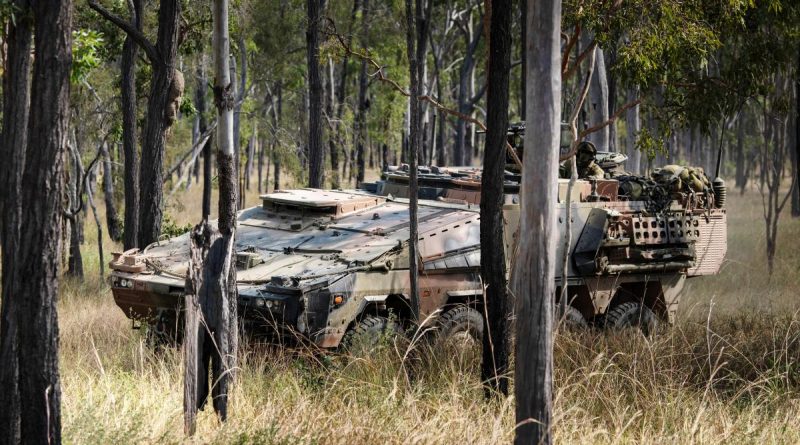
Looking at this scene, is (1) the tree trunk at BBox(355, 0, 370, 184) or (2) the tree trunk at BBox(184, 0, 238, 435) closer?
(2) the tree trunk at BBox(184, 0, 238, 435)

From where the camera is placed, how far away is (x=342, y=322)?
10133mm

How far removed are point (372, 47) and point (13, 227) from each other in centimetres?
2526

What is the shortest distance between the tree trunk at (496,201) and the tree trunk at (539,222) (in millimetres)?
1419

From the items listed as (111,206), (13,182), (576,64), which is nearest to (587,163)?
(576,64)

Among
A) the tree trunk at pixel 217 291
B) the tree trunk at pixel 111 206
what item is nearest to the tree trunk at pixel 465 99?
the tree trunk at pixel 111 206

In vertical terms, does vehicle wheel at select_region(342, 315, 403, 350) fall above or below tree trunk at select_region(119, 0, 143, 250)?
below

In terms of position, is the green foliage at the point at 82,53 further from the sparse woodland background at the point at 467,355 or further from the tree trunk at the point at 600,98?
the tree trunk at the point at 600,98

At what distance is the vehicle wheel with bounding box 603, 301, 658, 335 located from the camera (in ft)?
41.5

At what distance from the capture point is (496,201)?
8.70 meters

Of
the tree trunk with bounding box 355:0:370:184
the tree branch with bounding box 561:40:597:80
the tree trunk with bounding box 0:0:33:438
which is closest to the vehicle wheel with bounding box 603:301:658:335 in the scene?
the tree branch with bounding box 561:40:597:80

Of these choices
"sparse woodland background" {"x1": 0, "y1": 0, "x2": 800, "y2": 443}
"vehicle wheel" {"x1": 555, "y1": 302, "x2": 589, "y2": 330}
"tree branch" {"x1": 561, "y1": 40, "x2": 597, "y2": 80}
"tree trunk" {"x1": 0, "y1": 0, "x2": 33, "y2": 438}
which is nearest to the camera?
"tree trunk" {"x1": 0, "y1": 0, "x2": 33, "y2": 438}

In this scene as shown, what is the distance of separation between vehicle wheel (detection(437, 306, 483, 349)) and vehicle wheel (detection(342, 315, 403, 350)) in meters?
0.53

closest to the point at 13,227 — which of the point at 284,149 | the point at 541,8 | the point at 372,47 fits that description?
the point at 541,8

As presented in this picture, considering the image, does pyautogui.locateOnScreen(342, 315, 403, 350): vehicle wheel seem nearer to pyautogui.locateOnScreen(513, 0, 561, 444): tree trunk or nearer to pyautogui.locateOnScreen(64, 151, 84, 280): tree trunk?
pyautogui.locateOnScreen(513, 0, 561, 444): tree trunk
